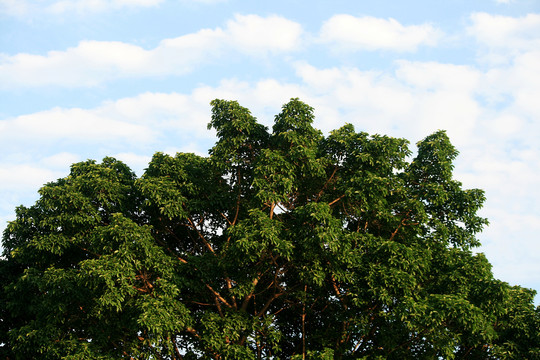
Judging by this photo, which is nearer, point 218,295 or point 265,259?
point 265,259

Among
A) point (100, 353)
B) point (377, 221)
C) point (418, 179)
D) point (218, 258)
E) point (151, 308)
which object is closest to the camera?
point (151, 308)

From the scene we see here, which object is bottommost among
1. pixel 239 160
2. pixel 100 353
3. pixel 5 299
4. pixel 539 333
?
pixel 100 353

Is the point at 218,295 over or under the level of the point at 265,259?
under

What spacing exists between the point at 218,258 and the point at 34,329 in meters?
5.63

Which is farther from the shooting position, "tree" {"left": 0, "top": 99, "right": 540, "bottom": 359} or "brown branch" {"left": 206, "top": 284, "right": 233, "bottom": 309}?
"brown branch" {"left": 206, "top": 284, "right": 233, "bottom": 309}

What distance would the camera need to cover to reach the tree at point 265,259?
15.0 meters

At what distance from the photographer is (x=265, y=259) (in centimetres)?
1623

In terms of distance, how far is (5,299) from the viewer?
62.3 feet

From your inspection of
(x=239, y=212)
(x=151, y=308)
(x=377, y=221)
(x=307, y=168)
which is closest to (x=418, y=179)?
(x=377, y=221)

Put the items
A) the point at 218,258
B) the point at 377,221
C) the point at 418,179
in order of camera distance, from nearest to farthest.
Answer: the point at 218,258 < the point at 377,221 < the point at 418,179

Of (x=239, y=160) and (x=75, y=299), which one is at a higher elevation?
(x=239, y=160)

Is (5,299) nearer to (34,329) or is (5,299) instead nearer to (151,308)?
(34,329)

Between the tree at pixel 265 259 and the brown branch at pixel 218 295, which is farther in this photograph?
the brown branch at pixel 218 295

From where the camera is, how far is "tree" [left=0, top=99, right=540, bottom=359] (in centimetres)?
1502
